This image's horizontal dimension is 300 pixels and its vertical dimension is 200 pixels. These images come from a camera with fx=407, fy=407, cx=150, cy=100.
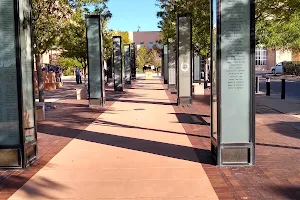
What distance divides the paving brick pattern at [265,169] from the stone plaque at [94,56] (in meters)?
6.55

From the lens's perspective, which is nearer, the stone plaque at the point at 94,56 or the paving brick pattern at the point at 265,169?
the paving brick pattern at the point at 265,169

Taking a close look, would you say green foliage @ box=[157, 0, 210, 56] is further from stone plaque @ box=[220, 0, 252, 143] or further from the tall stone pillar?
stone plaque @ box=[220, 0, 252, 143]

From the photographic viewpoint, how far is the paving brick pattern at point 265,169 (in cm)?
512

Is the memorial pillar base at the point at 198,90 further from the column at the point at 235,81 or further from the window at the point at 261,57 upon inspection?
the window at the point at 261,57

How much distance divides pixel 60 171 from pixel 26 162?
1.99 ft

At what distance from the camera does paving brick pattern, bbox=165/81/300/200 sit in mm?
5124

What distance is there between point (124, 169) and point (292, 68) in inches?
1777

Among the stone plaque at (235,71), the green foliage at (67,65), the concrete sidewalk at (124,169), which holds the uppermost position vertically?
the green foliage at (67,65)

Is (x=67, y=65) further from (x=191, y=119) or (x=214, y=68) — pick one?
(x=214, y=68)

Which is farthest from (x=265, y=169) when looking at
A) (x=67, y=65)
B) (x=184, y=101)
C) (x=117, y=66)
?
(x=67, y=65)

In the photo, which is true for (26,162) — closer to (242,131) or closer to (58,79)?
(242,131)

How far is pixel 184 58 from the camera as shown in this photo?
52.3 feet

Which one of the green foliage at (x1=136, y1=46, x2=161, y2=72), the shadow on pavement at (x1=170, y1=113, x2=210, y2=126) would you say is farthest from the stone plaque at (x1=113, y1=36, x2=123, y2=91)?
the green foliage at (x1=136, y1=46, x2=161, y2=72)

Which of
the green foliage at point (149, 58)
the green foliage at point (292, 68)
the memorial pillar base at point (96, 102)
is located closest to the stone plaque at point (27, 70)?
the memorial pillar base at point (96, 102)
